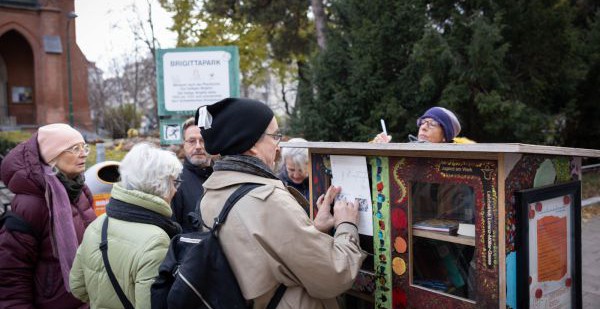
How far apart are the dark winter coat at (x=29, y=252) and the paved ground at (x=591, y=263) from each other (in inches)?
161

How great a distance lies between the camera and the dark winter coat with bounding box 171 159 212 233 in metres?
3.37

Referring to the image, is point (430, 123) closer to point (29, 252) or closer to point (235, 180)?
point (235, 180)

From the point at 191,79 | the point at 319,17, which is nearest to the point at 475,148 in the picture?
the point at 191,79

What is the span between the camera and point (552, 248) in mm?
1946

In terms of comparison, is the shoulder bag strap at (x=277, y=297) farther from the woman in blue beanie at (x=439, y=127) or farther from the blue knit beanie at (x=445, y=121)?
the blue knit beanie at (x=445, y=121)

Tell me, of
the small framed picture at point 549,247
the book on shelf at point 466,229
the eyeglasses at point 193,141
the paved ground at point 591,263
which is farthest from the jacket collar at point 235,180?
the paved ground at point 591,263

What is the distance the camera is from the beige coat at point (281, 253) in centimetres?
170

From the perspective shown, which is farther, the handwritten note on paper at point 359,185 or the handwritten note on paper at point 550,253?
the handwritten note on paper at point 359,185

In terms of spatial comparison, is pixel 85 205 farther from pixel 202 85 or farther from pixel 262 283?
pixel 202 85

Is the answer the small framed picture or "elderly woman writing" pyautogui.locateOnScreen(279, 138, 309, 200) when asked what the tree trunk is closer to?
"elderly woman writing" pyautogui.locateOnScreen(279, 138, 309, 200)

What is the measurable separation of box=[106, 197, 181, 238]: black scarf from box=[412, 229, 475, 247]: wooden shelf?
3.89 feet

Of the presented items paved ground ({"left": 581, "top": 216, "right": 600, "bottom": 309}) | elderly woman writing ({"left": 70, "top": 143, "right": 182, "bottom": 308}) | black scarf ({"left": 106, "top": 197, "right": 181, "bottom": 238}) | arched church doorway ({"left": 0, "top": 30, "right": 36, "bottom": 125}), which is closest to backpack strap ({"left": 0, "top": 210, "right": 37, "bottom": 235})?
elderly woman writing ({"left": 70, "top": 143, "right": 182, "bottom": 308})

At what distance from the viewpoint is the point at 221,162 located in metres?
1.94

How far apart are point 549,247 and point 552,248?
3 centimetres
